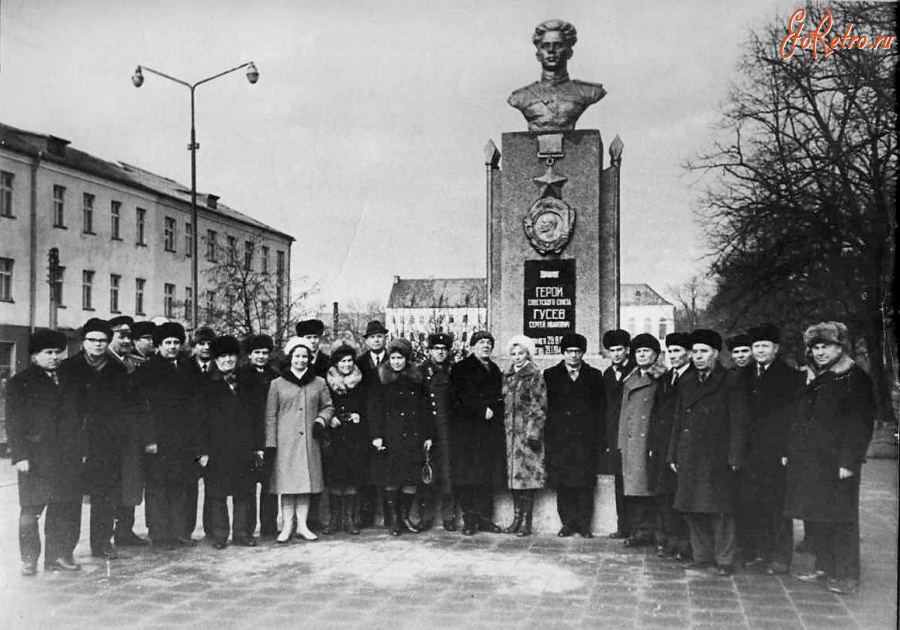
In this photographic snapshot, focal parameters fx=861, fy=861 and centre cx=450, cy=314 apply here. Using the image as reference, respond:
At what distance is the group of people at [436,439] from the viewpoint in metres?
5.86

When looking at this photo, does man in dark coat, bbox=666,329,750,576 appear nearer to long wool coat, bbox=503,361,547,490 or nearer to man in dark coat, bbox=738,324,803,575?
man in dark coat, bbox=738,324,803,575

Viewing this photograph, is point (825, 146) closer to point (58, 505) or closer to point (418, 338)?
point (418, 338)

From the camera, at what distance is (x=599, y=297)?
883cm

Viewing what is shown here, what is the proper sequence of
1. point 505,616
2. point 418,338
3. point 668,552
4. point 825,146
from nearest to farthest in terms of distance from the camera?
point 505,616 → point 668,552 → point 825,146 → point 418,338

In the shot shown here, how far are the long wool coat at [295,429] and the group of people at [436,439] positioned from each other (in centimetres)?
1

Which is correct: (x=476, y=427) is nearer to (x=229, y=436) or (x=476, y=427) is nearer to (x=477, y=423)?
(x=477, y=423)

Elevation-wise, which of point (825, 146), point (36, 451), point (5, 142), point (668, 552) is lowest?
point (668, 552)

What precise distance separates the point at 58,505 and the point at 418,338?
474 inches

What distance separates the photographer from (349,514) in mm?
7602

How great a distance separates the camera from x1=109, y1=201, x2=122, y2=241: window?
19.7 metres

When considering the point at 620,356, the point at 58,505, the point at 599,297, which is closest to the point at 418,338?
the point at 599,297

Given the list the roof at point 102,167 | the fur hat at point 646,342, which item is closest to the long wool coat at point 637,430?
the fur hat at point 646,342

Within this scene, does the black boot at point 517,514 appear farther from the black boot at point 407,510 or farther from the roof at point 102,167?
the roof at point 102,167

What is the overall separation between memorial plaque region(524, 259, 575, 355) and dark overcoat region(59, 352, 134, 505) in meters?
4.07
